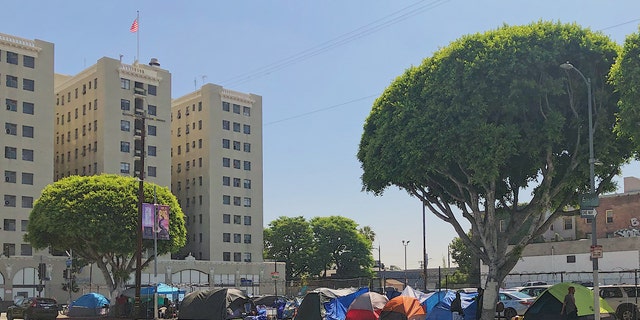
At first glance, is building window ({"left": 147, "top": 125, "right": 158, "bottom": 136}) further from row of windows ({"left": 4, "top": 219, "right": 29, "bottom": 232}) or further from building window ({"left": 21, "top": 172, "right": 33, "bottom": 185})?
row of windows ({"left": 4, "top": 219, "right": 29, "bottom": 232})

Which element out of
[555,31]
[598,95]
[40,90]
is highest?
[40,90]

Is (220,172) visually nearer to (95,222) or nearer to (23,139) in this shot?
(23,139)

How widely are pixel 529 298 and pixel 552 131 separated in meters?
11.1

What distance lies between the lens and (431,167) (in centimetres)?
2903

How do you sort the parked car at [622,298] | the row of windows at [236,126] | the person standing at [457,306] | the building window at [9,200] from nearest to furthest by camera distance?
the person standing at [457,306], the parked car at [622,298], the building window at [9,200], the row of windows at [236,126]

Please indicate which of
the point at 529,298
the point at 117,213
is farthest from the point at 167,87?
the point at 529,298

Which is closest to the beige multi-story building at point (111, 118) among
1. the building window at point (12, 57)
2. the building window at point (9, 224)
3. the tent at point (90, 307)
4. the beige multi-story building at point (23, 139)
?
the beige multi-story building at point (23, 139)

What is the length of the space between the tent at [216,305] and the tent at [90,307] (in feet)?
58.2

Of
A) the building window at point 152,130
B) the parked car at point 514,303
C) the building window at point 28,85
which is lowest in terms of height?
the parked car at point 514,303

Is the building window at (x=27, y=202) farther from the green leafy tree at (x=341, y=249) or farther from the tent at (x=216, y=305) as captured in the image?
the tent at (x=216, y=305)

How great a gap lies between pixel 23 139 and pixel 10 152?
1.96 meters

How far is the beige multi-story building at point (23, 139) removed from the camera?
75.8 meters

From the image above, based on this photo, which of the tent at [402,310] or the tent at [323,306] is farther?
the tent at [323,306]

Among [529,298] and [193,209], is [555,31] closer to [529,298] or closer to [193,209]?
[529,298]
